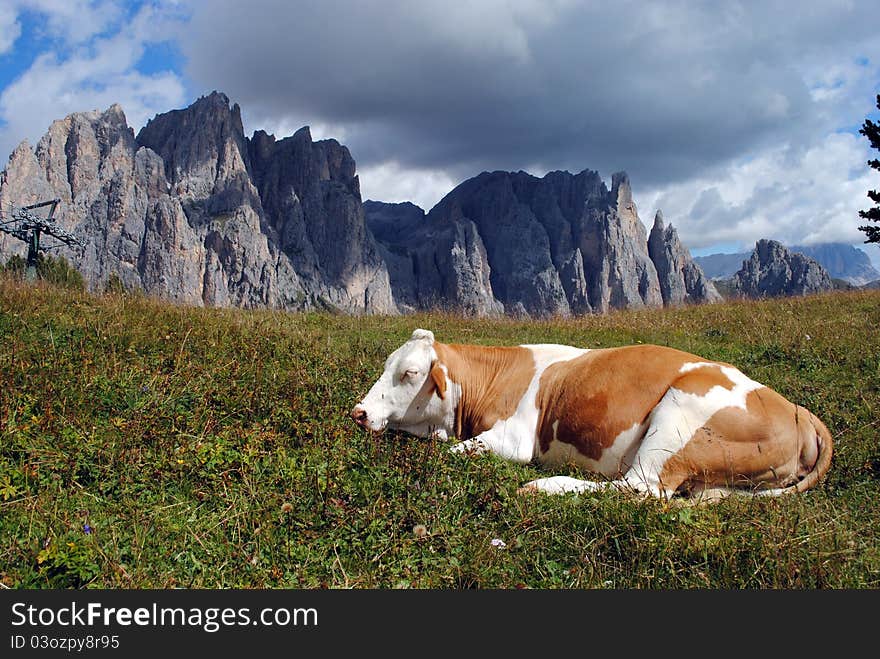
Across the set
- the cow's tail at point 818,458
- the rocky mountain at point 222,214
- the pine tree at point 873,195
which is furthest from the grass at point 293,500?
the rocky mountain at point 222,214

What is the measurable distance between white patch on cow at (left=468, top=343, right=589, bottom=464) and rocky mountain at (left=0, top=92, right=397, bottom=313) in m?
127

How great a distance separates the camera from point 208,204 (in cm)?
16175

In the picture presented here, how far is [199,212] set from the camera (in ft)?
520

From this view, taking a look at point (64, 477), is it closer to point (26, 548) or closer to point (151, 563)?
point (26, 548)

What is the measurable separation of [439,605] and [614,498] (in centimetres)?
168

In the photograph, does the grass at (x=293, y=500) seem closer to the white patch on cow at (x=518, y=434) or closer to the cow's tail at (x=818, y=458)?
the cow's tail at (x=818, y=458)

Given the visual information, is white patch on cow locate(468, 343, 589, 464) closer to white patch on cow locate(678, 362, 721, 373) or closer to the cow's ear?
the cow's ear

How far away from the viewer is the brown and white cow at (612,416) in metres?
4.99

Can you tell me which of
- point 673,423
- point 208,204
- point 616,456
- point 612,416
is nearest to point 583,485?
point 616,456

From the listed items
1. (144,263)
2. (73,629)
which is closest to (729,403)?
(73,629)

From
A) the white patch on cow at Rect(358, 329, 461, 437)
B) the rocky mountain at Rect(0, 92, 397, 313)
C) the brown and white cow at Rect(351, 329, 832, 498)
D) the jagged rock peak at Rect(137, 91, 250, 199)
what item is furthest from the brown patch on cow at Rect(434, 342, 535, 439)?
the jagged rock peak at Rect(137, 91, 250, 199)

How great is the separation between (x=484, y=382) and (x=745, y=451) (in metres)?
2.64

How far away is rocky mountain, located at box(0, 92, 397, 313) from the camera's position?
14488cm

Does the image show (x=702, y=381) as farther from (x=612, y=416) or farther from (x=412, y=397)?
(x=412, y=397)
